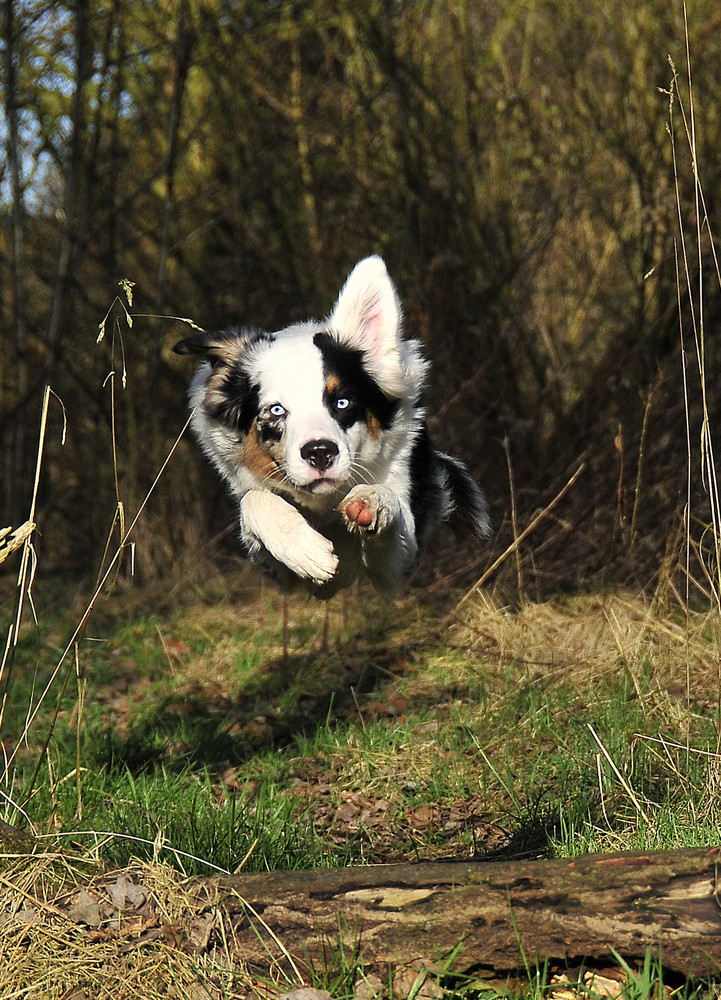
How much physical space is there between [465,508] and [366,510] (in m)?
1.51

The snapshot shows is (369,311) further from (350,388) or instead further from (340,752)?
(340,752)

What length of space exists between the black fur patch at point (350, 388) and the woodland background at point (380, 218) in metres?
2.45

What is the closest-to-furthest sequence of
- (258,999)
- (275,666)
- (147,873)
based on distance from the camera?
(258,999), (147,873), (275,666)

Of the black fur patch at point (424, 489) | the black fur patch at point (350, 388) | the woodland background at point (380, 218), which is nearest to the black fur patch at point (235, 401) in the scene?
the black fur patch at point (350, 388)

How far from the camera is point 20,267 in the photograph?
746cm

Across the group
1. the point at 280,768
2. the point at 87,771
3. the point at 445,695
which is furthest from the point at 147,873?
the point at 445,695

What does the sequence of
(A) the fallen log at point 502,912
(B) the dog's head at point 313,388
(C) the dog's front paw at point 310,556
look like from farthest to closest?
(B) the dog's head at point 313,388 < (C) the dog's front paw at point 310,556 < (A) the fallen log at point 502,912

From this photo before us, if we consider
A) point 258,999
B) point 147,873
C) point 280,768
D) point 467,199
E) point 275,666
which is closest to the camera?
point 258,999

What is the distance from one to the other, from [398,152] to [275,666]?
4074 millimetres

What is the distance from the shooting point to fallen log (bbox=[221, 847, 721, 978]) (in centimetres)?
221

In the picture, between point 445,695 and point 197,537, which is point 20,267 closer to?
point 197,537

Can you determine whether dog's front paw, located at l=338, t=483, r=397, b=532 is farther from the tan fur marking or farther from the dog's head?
the tan fur marking

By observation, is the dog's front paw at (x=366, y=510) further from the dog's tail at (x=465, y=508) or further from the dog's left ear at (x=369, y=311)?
the dog's tail at (x=465, y=508)

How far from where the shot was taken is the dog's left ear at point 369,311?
372 centimetres
